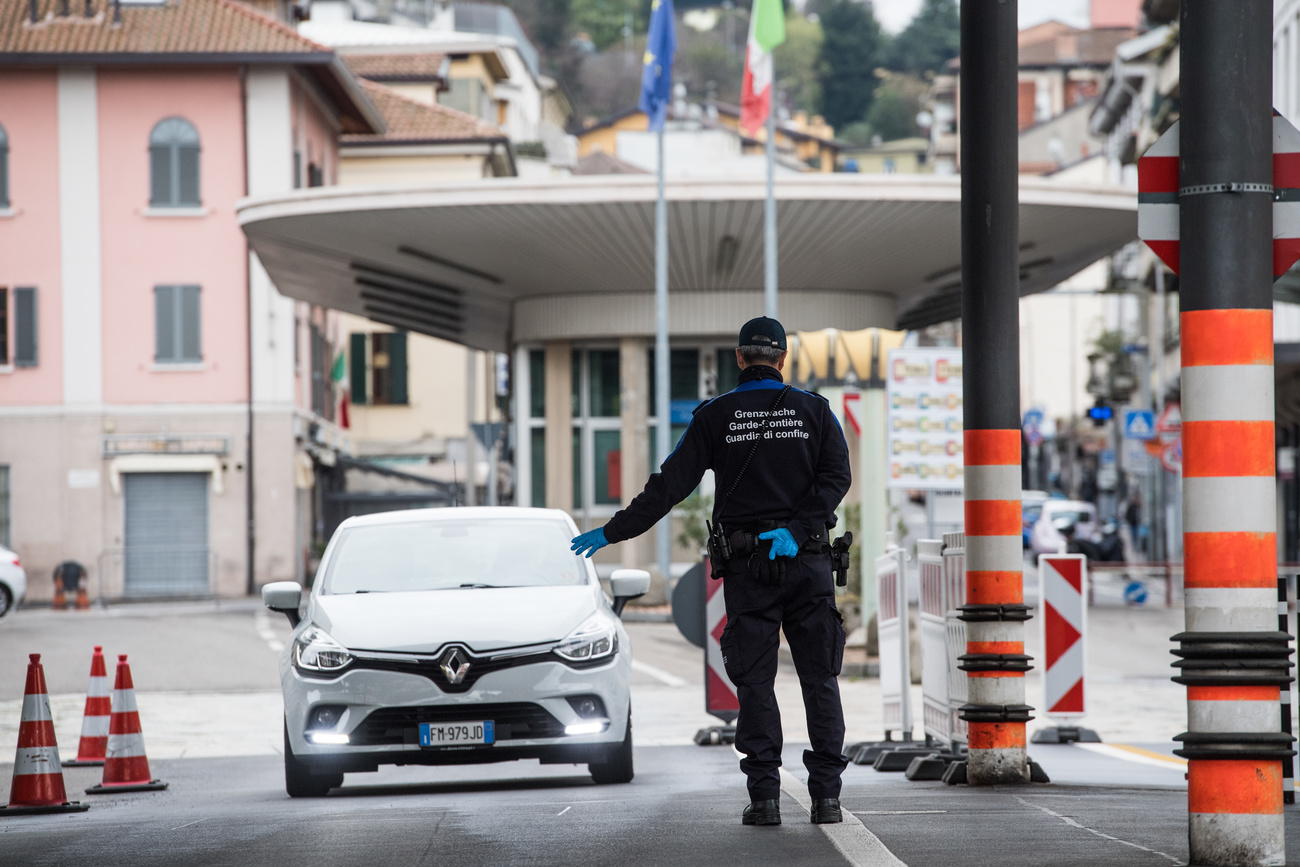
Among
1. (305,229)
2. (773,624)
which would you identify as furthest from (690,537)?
(773,624)

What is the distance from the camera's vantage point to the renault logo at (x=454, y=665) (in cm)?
1002

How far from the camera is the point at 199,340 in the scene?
145 feet

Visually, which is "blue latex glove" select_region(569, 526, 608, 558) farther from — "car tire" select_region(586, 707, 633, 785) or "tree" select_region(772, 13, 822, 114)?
"tree" select_region(772, 13, 822, 114)

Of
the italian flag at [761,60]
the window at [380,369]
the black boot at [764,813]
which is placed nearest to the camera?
the black boot at [764,813]

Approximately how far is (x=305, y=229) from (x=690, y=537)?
7.97 m

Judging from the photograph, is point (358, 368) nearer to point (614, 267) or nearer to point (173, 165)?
point (173, 165)

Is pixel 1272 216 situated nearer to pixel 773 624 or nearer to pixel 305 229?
pixel 773 624

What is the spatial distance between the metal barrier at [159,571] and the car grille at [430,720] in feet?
112

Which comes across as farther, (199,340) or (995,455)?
(199,340)

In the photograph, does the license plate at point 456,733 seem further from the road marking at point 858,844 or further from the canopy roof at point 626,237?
the canopy roof at point 626,237

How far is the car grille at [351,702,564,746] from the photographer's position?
395 inches

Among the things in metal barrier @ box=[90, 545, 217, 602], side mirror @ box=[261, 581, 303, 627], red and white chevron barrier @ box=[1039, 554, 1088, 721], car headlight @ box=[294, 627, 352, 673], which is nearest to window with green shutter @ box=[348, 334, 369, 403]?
metal barrier @ box=[90, 545, 217, 602]

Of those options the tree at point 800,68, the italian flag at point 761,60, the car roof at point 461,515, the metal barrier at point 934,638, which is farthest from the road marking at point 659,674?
the tree at point 800,68

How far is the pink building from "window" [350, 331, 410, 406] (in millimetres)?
18086
